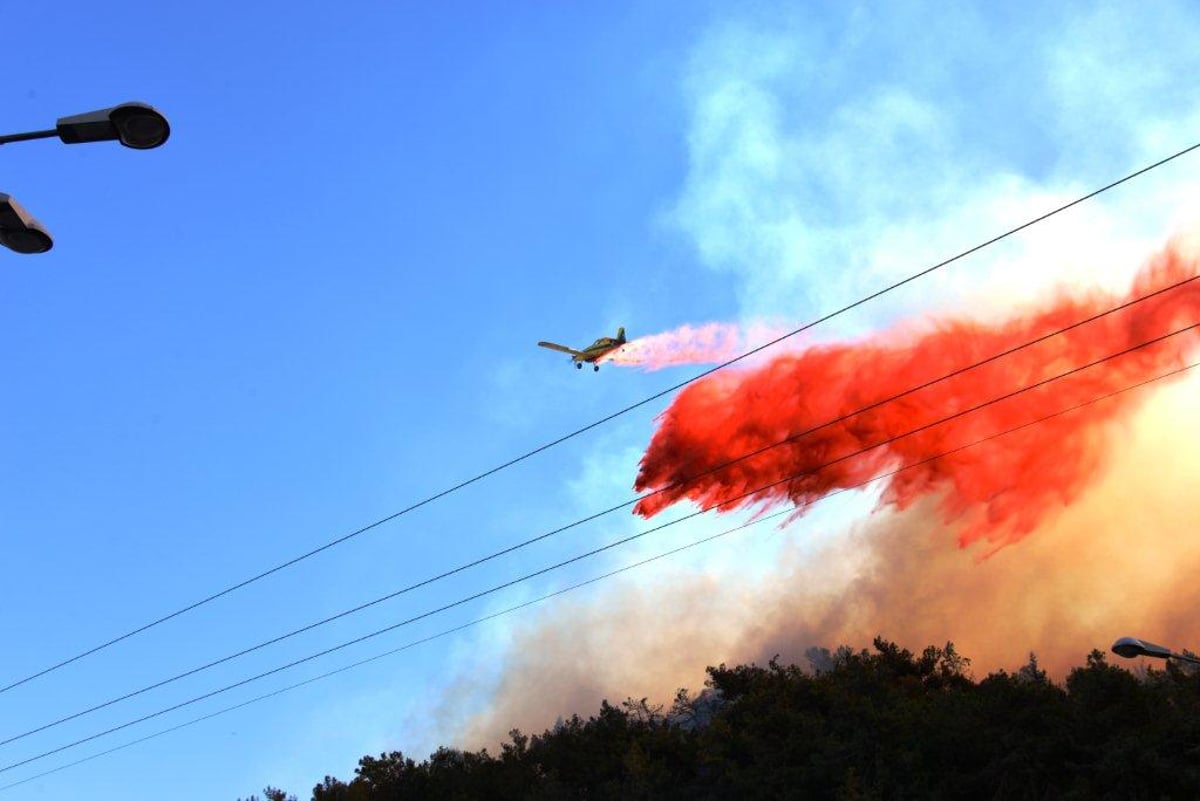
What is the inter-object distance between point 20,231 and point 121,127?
5.97ft

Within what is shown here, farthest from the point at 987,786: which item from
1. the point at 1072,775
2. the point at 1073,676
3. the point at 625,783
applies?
the point at 625,783

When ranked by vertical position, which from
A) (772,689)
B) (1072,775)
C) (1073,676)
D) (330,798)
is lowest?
(1072,775)

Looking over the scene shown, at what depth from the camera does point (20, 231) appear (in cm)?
1270

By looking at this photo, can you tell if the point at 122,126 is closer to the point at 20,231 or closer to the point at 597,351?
the point at 20,231

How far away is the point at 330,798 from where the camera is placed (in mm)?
73625

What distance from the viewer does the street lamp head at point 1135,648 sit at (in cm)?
2773

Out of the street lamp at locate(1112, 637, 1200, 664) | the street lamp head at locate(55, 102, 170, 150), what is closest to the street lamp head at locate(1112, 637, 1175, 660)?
the street lamp at locate(1112, 637, 1200, 664)

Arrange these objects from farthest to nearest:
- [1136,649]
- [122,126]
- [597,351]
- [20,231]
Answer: [597,351] → [1136,649] → [20,231] → [122,126]

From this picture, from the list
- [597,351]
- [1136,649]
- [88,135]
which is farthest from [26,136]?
[597,351]

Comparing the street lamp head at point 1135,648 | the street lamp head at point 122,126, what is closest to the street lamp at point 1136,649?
the street lamp head at point 1135,648

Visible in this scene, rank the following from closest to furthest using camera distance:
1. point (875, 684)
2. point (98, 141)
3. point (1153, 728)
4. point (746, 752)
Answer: point (98, 141) < point (1153, 728) < point (746, 752) < point (875, 684)

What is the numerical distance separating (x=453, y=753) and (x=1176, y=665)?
46440 millimetres

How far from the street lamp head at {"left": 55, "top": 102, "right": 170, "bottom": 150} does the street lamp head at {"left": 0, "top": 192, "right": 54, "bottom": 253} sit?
104 centimetres

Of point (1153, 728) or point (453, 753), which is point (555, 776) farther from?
point (1153, 728)
